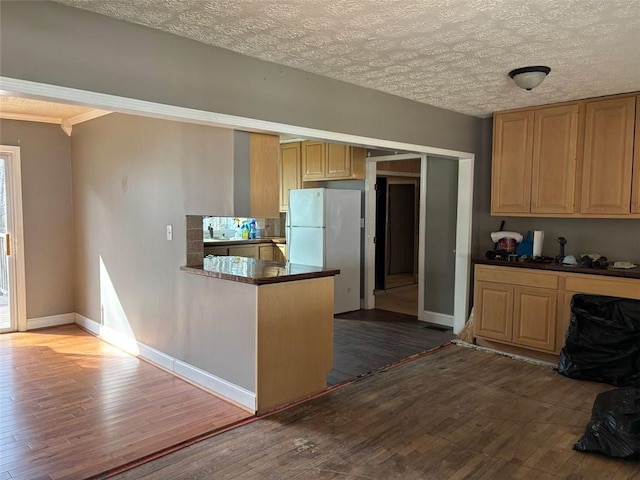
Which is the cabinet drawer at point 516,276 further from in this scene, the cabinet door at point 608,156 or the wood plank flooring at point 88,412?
the wood plank flooring at point 88,412

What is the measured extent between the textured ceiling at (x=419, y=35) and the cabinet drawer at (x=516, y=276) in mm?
1605

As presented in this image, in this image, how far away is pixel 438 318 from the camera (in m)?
5.52

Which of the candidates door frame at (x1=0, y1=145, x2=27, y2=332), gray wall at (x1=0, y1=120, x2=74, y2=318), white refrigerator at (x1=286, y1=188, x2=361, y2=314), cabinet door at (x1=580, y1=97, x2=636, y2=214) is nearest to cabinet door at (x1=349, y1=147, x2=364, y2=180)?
white refrigerator at (x1=286, y1=188, x2=361, y2=314)

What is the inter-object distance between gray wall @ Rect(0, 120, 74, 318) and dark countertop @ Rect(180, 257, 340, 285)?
2480mm

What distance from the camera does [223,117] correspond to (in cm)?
282

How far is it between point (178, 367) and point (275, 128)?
205 centimetres

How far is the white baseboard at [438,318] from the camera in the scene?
5.44m

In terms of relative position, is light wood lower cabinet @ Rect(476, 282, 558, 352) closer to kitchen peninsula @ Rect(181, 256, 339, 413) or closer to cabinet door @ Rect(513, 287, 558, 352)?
cabinet door @ Rect(513, 287, 558, 352)

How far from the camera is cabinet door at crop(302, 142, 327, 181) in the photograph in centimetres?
611

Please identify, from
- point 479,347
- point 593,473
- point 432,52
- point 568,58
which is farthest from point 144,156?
point 593,473

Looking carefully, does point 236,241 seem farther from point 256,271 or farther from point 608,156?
point 608,156

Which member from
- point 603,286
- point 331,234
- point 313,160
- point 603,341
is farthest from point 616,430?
point 313,160

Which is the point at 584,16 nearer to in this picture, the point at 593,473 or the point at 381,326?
the point at 593,473

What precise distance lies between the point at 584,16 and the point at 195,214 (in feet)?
8.95
